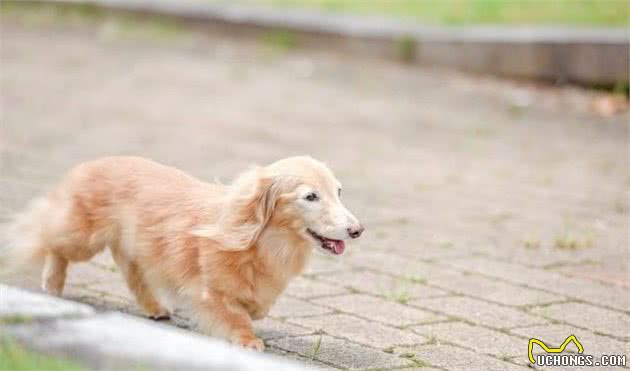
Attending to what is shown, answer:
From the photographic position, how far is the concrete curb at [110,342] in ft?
9.97

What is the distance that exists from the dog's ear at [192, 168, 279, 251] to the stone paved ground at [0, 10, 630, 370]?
0.43 meters

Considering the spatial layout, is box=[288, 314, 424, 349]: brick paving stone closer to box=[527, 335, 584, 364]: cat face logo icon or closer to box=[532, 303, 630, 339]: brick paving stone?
box=[527, 335, 584, 364]: cat face logo icon

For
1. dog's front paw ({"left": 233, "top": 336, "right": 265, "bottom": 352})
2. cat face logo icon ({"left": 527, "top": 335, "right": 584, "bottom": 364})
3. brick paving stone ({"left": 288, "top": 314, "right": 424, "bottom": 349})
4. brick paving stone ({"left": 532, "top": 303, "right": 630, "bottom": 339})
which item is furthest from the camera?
brick paving stone ({"left": 532, "top": 303, "right": 630, "bottom": 339})

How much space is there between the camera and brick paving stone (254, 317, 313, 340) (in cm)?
450

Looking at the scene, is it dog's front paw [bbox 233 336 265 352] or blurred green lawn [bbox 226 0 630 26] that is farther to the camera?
blurred green lawn [bbox 226 0 630 26]

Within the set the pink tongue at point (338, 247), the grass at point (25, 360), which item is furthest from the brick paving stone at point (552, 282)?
the grass at point (25, 360)

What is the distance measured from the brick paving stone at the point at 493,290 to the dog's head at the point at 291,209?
111cm

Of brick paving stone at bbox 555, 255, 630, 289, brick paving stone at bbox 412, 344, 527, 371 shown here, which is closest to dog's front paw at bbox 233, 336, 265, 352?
brick paving stone at bbox 412, 344, 527, 371

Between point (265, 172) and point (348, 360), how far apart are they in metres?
0.71

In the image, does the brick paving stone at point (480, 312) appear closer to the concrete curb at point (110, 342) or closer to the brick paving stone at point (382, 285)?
the brick paving stone at point (382, 285)

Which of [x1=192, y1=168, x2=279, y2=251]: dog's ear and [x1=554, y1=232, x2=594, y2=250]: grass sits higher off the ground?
[x1=554, y1=232, x2=594, y2=250]: grass

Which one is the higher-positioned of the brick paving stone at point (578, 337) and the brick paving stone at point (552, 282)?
the brick paving stone at point (552, 282)

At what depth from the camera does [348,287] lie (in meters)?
5.20

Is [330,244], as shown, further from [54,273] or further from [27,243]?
[27,243]
